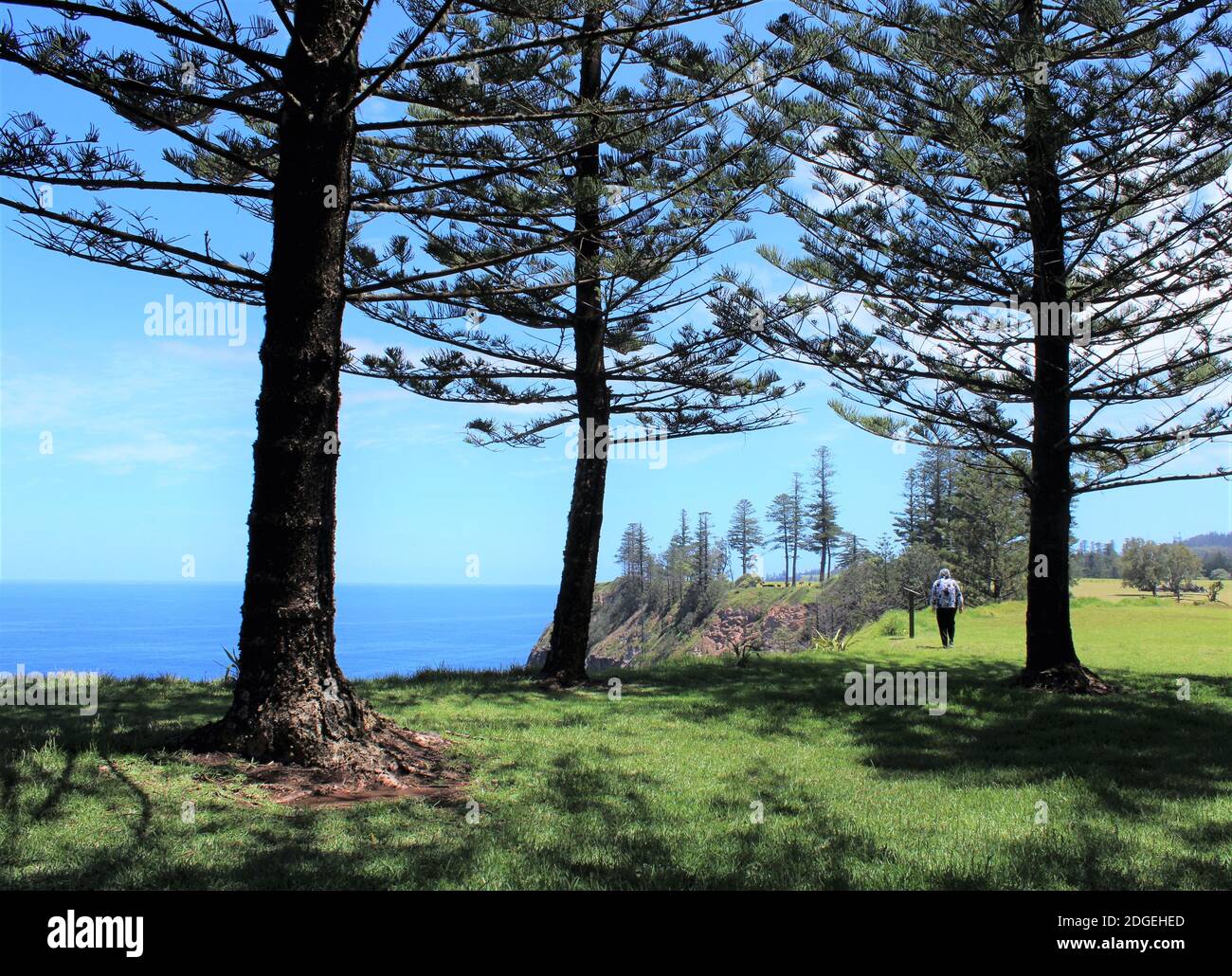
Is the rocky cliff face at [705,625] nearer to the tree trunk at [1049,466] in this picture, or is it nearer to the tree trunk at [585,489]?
the tree trunk at [585,489]

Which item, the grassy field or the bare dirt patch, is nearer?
the grassy field

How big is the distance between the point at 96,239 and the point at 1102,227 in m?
10.6

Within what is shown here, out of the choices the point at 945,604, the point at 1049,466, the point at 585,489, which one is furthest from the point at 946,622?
the point at 585,489

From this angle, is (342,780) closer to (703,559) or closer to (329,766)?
(329,766)

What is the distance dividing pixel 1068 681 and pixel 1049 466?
2.72m

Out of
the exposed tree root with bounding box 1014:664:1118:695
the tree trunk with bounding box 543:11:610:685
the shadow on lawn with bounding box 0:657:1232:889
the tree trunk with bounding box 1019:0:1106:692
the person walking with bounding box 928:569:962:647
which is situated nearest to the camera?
the shadow on lawn with bounding box 0:657:1232:889

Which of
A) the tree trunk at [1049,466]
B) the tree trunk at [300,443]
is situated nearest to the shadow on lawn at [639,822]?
the tree trunk at [300,443]

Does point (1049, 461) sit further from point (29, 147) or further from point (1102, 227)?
point (29, 147)

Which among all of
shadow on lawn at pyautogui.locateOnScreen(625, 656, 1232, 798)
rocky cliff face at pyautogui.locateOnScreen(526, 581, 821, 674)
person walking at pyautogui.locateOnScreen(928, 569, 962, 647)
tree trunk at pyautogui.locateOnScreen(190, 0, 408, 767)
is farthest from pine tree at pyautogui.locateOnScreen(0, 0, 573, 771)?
rocky cliff face at pyautogui.locateOnScreen(526, 581, 821, 674)

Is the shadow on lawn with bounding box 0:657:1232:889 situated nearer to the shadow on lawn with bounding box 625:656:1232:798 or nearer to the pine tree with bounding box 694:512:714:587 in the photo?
the shadow on lawn with bounding box 625:656:1232:798

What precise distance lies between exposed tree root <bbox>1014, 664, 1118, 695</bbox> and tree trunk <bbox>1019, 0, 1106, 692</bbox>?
12 millimetres

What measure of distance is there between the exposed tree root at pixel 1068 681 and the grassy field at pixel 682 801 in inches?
17.0

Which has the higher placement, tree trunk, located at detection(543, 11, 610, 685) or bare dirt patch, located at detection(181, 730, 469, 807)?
tree trunk, located at detection(543, 11, 610, 685)

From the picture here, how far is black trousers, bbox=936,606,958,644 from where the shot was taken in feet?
50.2
